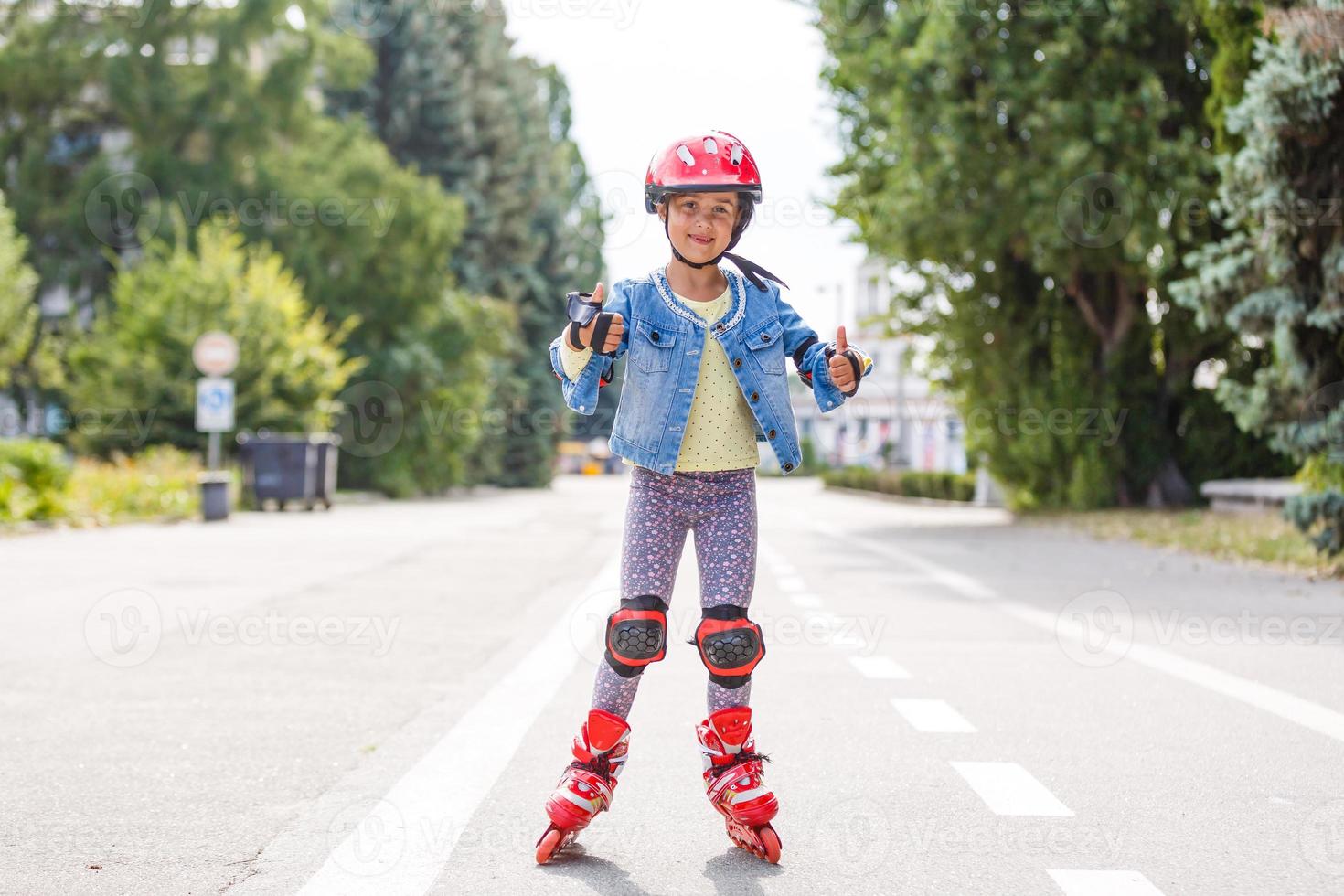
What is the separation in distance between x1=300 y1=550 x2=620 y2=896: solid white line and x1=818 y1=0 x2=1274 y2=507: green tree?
1556 centimetres

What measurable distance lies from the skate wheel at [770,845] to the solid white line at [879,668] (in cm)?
336

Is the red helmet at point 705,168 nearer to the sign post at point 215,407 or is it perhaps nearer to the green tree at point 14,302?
the sign post at point 215,407

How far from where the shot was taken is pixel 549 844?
3.87 metres

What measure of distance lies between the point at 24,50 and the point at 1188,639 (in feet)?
118

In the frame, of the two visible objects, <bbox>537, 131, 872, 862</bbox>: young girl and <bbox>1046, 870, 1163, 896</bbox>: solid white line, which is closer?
<bbox>1046, 870, 1163, 896</bbox>: solid white line

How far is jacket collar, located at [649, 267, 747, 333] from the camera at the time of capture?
4246mm

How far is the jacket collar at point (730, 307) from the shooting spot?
4246 mm

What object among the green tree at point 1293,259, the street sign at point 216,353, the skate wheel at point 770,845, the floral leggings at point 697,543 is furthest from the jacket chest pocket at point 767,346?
the street sign at point 216,353

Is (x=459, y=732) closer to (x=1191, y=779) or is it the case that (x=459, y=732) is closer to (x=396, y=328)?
(x=1191, y=779)

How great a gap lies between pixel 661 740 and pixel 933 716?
1.17 meters

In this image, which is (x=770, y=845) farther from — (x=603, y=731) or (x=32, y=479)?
(x=32, y=479)

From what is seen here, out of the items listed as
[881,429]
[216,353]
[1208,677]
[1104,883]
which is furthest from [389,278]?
[881,429]

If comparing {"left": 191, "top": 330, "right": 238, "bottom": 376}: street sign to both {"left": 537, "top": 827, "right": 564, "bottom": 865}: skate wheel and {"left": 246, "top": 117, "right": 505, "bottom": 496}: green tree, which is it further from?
{"left": 537, "top": 827, "right": 564, "bottom": 865}: skate wheel

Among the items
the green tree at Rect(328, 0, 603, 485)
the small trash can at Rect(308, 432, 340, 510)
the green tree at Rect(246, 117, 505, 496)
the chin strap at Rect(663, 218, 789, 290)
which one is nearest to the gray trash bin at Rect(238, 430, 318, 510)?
the small trash can at Rect(308, 432, 340, 510)
